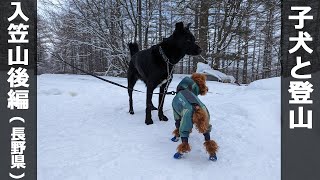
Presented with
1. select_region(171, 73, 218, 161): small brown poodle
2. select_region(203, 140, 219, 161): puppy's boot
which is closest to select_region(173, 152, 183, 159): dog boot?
select_region(171, 73, 218, 161): small brown poodle

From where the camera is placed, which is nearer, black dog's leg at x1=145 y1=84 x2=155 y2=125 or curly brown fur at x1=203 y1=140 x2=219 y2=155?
curly brown fur at x1=203 y1=140 x2=219 y2=155

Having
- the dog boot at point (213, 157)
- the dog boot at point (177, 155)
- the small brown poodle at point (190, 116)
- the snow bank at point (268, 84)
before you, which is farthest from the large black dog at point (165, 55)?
Result: the snow bank at point (268, 84)

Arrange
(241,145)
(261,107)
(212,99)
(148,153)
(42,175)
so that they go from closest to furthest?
1. (42,175)
2. (148,153)
3. (241,145)
4. (261,107)
5. (212,99)

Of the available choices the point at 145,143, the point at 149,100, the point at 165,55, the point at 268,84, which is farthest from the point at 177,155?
the point at 268,84

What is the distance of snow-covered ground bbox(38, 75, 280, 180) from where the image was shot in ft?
10.0

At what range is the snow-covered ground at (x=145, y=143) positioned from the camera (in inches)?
120

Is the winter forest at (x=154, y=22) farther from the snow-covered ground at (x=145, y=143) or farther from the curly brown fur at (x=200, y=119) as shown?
the curly brown fur at (x=200, y=119)

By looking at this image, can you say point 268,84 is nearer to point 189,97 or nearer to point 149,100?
point 149,100

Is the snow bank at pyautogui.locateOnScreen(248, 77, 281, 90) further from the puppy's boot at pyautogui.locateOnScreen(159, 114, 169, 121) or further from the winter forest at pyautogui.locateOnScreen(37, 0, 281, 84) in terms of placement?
the winter forest at pyautogui.locateOnScreen(37, 0, 281, 84)

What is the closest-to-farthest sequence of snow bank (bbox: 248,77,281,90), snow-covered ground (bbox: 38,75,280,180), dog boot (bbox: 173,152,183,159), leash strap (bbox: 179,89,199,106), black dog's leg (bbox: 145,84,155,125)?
snow-covered ground (bbox: 38,75,280,180), leash strap (bbox: 179,89,199,106), dog boot (bbox: 173,152,183,159), black dog's leg (bbox: 145,84,155,125), snow bank (bbox: 248,77,281,90)

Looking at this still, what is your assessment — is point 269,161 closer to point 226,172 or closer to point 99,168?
point 226,172

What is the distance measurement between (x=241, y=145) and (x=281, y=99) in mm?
1918

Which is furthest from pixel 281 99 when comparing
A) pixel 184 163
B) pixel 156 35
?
pixel 156 35

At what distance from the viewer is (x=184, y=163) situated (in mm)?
3221
